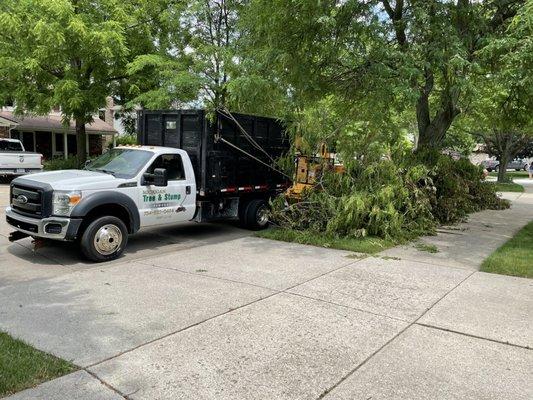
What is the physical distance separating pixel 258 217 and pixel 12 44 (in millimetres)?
15040

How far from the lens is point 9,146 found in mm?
22469

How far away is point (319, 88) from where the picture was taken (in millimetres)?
11031

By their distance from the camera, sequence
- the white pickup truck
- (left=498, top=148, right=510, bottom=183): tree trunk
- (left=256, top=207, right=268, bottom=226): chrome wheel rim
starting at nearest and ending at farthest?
1. (left=256, top=207, right=268, bottom=226): chrome wheel rim
2. the white pickup truck
3. (left=498, top=148, right=510, bottom=183): tree trunk

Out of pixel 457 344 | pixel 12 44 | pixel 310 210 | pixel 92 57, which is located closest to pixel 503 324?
pixel 457 344

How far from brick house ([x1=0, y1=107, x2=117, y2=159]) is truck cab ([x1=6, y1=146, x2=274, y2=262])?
64.5 feet

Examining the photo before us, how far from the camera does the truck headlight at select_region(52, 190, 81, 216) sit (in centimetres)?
770

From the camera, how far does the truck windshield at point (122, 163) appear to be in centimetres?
882

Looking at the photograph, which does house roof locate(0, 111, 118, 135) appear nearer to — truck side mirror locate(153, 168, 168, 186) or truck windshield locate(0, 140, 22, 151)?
truck windshield locate(0, 140, 22, 151)

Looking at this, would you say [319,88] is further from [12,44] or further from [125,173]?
[12,44]

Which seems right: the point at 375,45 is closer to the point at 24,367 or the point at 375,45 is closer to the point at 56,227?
the point at 56,227

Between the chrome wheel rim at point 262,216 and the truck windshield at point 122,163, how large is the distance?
312 centimetres

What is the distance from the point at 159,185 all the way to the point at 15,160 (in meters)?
15.9

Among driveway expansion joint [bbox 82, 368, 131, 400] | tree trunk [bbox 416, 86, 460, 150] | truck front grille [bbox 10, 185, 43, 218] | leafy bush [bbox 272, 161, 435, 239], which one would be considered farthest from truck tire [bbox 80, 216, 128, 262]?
tree trunk [bbox 416, 86, 460, 150]

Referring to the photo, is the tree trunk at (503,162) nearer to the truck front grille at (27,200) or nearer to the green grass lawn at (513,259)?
the green grass lawn at (513,259)
